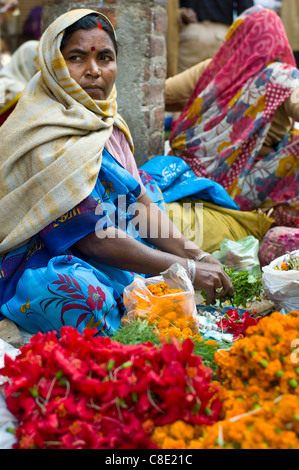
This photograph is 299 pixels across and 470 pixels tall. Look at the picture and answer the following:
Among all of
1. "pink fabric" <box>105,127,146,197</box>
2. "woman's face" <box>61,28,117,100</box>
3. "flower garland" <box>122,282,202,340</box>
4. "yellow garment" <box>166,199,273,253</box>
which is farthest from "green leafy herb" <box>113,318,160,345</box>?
"yellow garment" <box>166,199,273,253</box>

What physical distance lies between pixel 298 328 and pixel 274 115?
2.53 metres

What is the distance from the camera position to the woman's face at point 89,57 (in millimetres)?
2432

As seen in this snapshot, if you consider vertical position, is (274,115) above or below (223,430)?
below

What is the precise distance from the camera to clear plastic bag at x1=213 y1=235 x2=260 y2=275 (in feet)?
10.4

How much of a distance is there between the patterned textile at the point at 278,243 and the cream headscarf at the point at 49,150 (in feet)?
4.26

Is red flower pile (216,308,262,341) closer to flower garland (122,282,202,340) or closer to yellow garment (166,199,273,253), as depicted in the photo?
flower garland (122,282,202,340)

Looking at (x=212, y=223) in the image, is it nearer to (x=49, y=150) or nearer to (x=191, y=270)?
(x=191, y=270)

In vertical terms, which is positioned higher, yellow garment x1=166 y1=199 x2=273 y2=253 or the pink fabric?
the pink fabric

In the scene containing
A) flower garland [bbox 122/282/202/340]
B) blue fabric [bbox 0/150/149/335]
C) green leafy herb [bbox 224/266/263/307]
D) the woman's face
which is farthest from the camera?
green leafy herb [bbox 224/266/263/307]

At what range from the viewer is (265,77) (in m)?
3.73

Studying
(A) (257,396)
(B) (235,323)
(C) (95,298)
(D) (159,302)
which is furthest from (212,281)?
(A) (257,396)

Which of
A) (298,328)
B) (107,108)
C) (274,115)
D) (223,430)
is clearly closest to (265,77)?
(274,115)

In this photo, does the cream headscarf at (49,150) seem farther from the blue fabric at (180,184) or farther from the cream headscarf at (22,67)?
the cream headscarf at (22,67)
